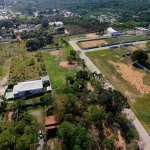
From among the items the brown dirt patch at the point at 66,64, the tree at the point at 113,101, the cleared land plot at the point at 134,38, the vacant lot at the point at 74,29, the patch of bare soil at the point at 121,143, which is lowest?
the vacant lot at the point at 74,29

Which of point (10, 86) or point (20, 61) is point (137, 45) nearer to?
point (20, 61)

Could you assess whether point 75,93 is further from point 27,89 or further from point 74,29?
point 74,29

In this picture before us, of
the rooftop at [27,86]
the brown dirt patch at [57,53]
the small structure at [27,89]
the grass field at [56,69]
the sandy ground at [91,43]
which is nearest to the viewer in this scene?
the small structure at [27,89]

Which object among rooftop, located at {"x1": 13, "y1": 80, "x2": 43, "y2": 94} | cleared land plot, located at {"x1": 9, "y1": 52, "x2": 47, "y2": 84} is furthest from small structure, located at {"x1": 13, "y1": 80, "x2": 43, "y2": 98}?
cleared land plot, located at {"x1": 9, "y1": 52, "x2": 47, "y2": 84}

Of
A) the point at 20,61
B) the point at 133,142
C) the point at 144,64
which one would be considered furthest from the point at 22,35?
the point at 133,142

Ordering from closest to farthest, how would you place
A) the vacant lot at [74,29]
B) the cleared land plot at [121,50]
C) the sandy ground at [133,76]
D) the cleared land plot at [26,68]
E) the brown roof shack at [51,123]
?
the brown roof shack at [51,123] → the sandy ground at [133,76] → the cleared land plot at [26,68] → the cleared land plot at [121,50] → the vacant lot at [74,29]

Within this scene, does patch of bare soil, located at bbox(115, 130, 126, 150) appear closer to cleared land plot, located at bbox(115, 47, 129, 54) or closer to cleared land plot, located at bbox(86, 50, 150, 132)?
cleared land plot, located at bbox(86, 50, 150, 132)

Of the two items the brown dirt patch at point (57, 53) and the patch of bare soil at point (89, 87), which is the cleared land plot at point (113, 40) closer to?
the brown dirt patch at point (57, 53)

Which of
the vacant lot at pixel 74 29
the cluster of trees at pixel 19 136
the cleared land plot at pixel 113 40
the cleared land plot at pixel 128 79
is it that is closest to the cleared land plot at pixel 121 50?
the cleared land plot at pixel 128 79
